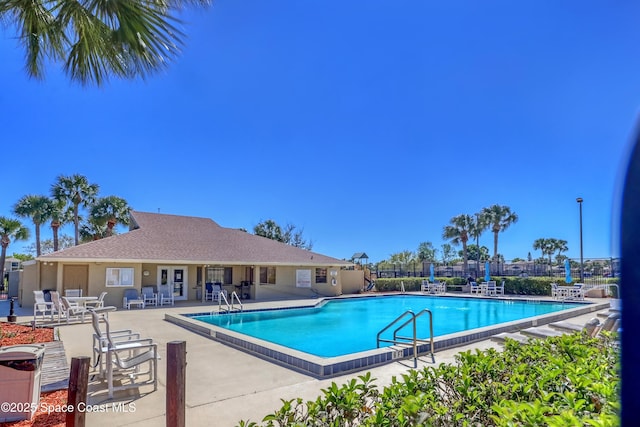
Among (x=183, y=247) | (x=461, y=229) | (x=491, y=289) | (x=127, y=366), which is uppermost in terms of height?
(x=461, y=229)

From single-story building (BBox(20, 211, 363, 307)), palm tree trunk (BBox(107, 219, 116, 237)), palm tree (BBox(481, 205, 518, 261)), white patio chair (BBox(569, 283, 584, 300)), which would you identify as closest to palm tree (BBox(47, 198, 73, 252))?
palm tree trunk (BBox(107, 219, 116, 237))

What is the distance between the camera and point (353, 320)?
15.3 metres

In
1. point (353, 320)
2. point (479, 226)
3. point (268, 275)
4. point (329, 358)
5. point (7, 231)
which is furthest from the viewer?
point (479, 226)

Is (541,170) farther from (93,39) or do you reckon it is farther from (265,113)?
(93,39)

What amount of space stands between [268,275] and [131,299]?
25.9 feet

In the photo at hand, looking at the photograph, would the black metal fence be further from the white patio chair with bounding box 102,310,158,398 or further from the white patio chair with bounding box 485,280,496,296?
the white patio chair with bounding box 102,310,158,398

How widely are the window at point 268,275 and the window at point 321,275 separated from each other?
10.6ft

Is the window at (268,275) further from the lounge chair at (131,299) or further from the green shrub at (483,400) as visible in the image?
the green shrub at (483,400)

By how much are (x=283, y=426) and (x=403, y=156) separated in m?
22.5

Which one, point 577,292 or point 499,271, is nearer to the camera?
point 577,292

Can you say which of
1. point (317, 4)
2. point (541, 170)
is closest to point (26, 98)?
point (317, 4)

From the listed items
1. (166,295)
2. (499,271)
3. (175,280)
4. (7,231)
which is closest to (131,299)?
(166,295)

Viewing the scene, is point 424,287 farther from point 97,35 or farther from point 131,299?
point 97,35

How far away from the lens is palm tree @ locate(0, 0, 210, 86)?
496cm
